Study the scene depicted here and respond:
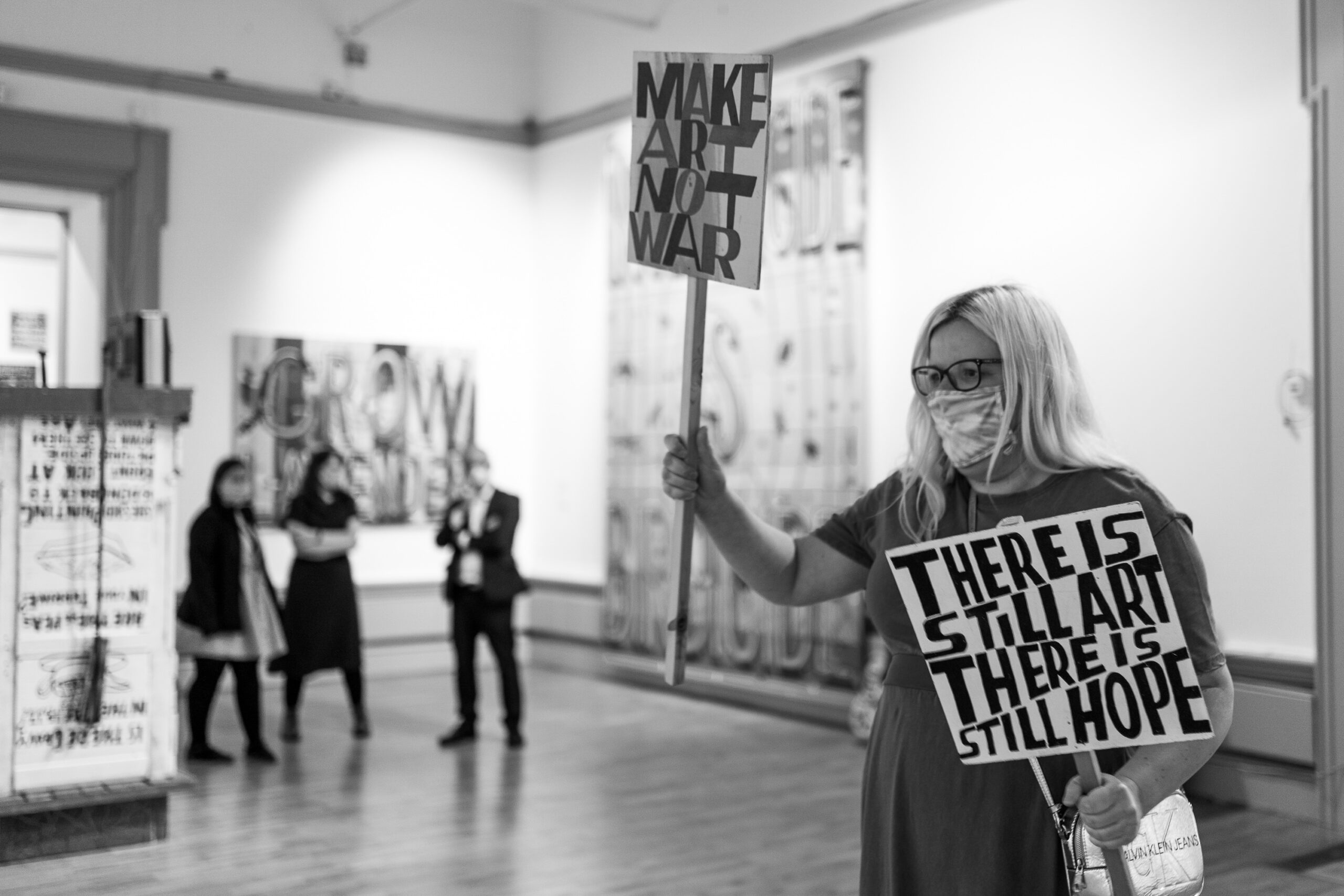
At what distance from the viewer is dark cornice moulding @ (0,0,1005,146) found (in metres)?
7.47

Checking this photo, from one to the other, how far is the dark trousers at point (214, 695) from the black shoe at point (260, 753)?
0.07ft

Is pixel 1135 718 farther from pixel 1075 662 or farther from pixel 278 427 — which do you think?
pixel 278 427

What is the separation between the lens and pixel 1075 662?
1749 millimetres

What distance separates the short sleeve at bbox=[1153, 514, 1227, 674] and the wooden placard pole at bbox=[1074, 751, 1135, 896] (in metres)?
0.22

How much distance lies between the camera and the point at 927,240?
725cm

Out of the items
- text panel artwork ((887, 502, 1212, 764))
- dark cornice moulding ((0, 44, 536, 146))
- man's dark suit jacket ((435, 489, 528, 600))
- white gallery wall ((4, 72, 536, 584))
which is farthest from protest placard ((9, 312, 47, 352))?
text panel artwork ((887, 502, 1212, 764))

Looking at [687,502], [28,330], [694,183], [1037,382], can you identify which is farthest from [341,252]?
[1037,382]

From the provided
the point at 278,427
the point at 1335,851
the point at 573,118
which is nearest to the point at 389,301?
the point at 278,427

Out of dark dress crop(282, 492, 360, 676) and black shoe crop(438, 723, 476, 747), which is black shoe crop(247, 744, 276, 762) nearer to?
dark dress crop(282, 492, 360, 676)

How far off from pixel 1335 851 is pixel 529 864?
3087mm

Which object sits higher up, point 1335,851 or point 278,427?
point 278,427

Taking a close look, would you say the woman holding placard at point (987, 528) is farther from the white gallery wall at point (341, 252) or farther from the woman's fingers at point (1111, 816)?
the white gallery wall at point (341, 252)

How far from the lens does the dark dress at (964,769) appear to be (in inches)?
73.7

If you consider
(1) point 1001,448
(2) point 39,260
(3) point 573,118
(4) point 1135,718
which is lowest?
(4) point 1135,718
